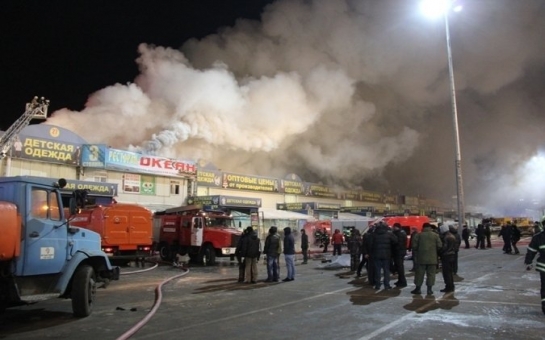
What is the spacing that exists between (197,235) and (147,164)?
33.3ft

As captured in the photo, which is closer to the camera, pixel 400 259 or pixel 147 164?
pixel 400 259

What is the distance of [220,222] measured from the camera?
821 inches

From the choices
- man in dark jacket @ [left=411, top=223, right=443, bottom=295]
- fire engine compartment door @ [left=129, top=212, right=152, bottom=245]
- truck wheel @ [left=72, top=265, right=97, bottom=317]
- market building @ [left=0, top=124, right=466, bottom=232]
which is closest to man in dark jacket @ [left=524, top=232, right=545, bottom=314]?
man in dark jacket @ [left=411, top=223, right=443, bottom=295]

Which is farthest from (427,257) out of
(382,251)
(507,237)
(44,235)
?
(507,237)

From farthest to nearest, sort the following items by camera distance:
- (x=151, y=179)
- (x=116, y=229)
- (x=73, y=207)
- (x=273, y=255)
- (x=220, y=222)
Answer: (x=151, y=179), (x=220, y=222), (x=116, y=229), (x=273, y=255), (x=73, y=207)

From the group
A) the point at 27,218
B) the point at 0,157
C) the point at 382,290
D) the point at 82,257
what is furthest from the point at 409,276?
the point at 0,157

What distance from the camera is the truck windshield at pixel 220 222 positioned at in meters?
20.5

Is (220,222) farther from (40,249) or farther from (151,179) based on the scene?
(40,249)

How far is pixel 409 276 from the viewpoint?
1387 centimetres

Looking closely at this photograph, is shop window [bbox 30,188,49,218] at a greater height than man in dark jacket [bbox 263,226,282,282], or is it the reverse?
shop window [bbox 30,188,49,218]

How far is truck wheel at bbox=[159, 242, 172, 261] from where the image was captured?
2180cm

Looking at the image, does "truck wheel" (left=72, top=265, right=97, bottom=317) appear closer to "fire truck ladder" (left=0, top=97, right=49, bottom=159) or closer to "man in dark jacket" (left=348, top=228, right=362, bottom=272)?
"man in dark jacket" (left=348, top=228, right=362, bottom=272)

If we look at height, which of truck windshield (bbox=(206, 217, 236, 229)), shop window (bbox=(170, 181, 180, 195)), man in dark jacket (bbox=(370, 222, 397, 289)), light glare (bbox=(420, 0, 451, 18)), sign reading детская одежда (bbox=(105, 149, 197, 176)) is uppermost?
light glare (bbox=(420, 0, 451, 18))

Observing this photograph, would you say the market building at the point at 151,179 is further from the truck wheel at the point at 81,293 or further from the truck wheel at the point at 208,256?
the truck wheel at the point at 81,293
